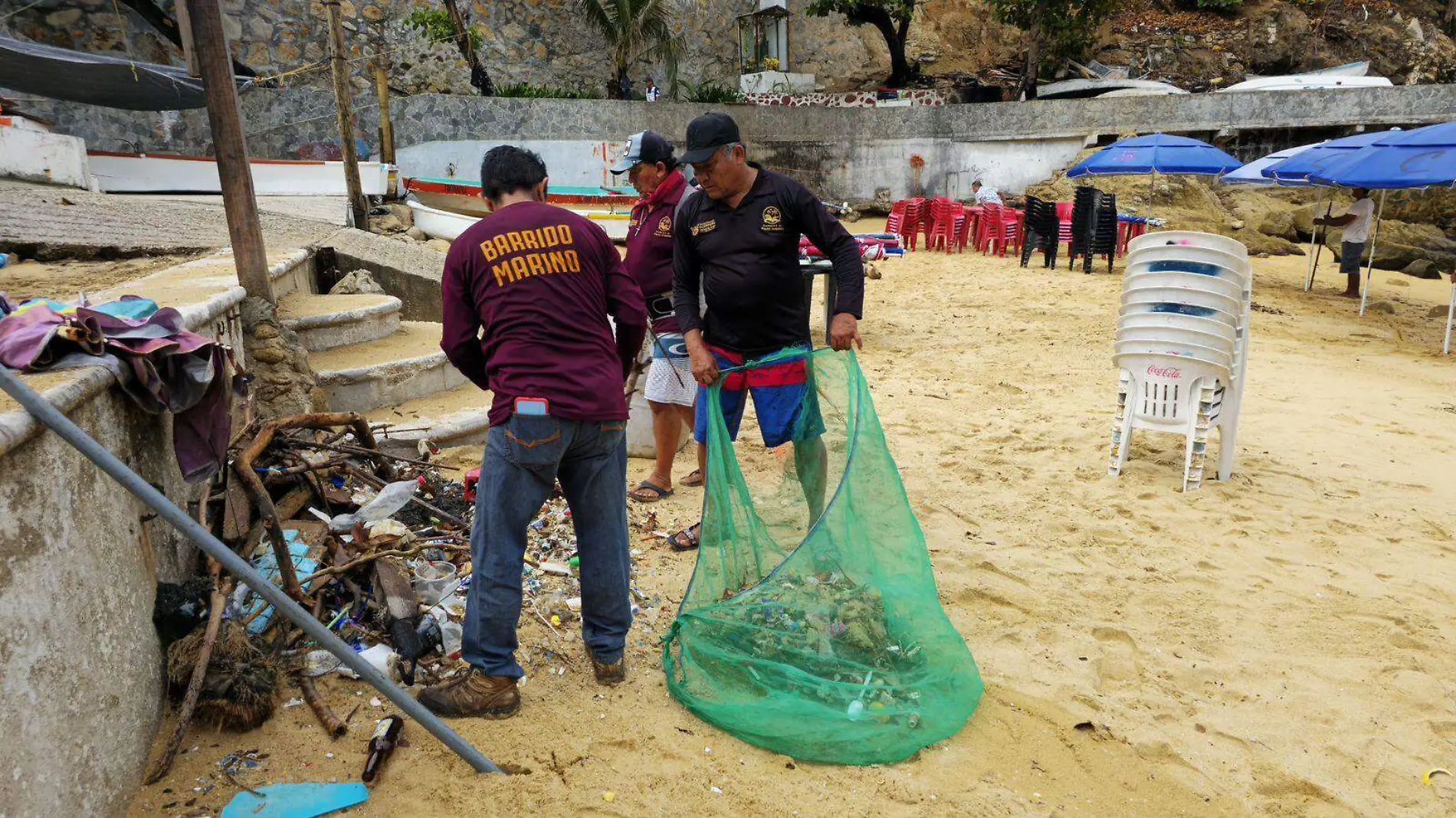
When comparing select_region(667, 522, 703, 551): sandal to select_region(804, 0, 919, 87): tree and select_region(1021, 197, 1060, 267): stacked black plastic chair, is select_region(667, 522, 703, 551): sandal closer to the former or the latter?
select_region(1021, 197, 1060, 267): stacked black plastic chair

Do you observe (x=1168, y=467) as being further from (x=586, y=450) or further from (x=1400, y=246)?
(x=1400, y=246)

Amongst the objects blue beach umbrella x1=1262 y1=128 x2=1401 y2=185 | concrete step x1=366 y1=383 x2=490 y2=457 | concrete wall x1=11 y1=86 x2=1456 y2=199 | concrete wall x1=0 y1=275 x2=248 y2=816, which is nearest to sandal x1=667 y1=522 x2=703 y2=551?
concrete step x1=366 y1=383 x2=490 y2=457

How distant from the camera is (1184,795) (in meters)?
2.48

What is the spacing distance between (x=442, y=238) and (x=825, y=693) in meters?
12.5

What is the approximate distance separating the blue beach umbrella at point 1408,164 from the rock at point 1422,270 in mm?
5681

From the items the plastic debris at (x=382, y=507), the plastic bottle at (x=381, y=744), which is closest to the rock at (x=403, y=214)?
the plastic debris at (x=382, y=507)

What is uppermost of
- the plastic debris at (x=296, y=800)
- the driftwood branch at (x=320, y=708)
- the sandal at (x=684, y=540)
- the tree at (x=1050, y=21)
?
the tree at (x=1050, y=21)

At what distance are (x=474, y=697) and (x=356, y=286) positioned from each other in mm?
5425

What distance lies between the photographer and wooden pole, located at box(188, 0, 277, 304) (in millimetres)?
4426

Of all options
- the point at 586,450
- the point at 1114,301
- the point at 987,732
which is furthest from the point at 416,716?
the point at 1114,301

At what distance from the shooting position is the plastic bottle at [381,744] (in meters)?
2.41

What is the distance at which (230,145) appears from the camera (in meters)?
4.64

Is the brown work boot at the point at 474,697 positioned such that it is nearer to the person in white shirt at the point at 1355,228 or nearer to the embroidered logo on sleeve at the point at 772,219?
the embroidered logo on sleeve at the point at 772,219

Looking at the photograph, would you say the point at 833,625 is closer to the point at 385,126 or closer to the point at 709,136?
the point at 709,136
